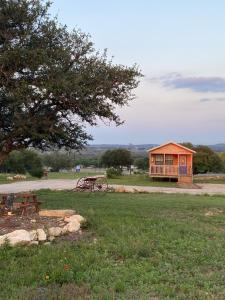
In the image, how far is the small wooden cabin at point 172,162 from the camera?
1652 inches

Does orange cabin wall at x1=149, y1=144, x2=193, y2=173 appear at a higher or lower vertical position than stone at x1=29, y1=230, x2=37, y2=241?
higher

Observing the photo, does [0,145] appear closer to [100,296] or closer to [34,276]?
[34,276]

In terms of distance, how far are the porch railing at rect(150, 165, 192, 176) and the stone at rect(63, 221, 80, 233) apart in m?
32.6

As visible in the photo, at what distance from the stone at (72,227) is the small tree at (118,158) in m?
58.0

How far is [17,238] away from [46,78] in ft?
14.0

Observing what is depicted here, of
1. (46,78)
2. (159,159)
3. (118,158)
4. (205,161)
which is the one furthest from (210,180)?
(46,78)

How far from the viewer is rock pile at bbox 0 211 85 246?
843cm

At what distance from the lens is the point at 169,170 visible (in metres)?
42.6

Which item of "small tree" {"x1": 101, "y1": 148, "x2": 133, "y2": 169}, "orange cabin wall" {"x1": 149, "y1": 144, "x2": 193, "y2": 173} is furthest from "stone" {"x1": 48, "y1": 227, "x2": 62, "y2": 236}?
"small tree" {"x1": 101, "y1": 148, "x2": 133, "y2": 169}

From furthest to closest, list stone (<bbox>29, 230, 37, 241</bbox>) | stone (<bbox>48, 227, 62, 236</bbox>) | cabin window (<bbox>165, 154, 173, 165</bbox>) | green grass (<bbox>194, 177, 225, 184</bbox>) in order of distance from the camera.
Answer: cabin window (<bbox>165, 154, 173, 165</bbox>), green grass (<bbox>194, 177, 225, 184</bbox>), stone (<bbox>48, 227, 62, 236</bbox>), stone (<bbox>29, 230, 37, 241</bbox>)

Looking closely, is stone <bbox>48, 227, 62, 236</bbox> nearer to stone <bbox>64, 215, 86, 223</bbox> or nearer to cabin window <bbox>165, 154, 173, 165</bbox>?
stone <bbox>64, 215, 86, 223</bbox>

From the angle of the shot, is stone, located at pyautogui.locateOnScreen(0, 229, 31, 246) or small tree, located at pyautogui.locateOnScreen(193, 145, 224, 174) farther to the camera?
small tree, located at pyautogui.locateOnScreen(193, 145, 224, 174)

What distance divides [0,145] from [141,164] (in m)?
64.1

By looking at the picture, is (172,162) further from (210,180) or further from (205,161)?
(205,161)
